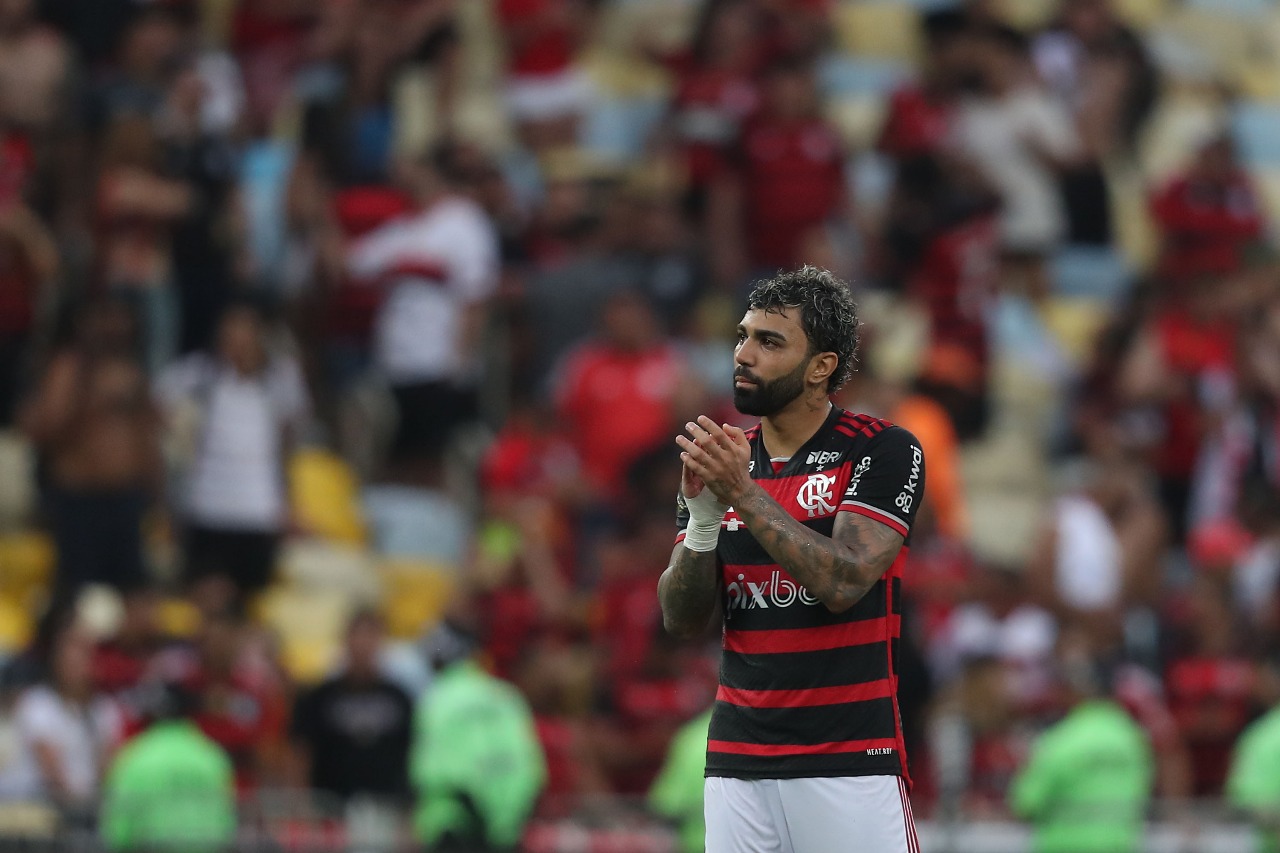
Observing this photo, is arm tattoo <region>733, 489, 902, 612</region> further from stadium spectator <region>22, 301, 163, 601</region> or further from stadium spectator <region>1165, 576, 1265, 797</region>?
stadium spectator <region>22, 301, 163, 601</region>

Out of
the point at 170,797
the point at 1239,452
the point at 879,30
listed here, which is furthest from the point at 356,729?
the point at 879,30

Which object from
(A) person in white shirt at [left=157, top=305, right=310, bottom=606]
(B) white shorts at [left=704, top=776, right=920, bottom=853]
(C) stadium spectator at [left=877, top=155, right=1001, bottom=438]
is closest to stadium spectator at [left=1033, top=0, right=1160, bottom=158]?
(C) stadium spectator at [left=877, top=155, right=1001, bottom=438]

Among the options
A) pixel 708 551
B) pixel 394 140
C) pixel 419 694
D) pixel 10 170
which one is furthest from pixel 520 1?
pixel 708 551

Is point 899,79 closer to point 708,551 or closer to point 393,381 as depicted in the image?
point 393,381

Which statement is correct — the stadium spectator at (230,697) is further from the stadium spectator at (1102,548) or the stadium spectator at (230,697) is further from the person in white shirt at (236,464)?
the stadium spectator at (1102,548)

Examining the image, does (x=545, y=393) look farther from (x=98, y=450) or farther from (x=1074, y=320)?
(x=1074, y=320)

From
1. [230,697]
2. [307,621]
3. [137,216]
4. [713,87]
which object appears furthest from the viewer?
[713,87]

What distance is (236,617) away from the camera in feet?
41.1

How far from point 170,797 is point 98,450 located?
272cm

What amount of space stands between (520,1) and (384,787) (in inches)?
268

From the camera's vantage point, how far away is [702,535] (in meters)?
6.12

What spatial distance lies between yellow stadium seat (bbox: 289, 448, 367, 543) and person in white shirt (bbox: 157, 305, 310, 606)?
0.94 meters

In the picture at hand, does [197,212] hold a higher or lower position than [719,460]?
higher

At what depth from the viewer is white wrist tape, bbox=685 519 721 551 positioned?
6113mm
